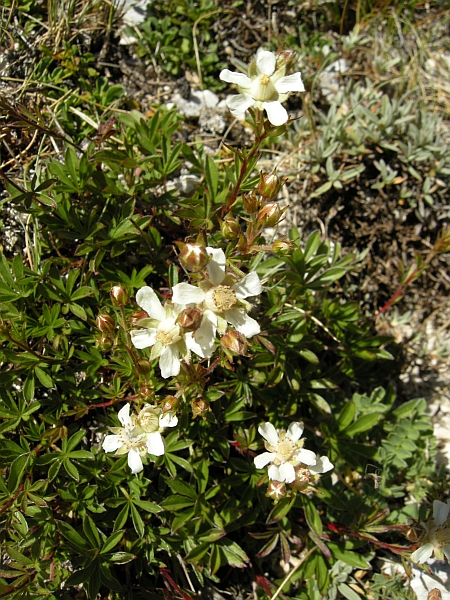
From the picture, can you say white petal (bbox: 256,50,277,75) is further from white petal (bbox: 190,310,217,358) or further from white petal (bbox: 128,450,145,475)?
white petal (bbox: 128,450,145,475)

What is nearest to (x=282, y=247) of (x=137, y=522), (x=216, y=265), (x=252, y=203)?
(x=252, y=203)

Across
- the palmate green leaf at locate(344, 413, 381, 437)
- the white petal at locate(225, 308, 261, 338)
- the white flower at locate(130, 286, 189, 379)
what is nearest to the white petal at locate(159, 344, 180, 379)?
the white flower at locate(130, 286, 189, 379)

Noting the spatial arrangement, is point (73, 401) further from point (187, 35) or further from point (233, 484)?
point (187, 35)

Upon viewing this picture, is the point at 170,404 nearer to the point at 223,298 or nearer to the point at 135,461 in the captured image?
the point at 135,461

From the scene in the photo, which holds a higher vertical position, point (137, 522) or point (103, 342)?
point (103, 342)

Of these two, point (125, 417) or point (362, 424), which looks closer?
point (125, 417)

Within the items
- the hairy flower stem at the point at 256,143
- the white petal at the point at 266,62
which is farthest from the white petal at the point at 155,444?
the white petal at the point at 266,62
